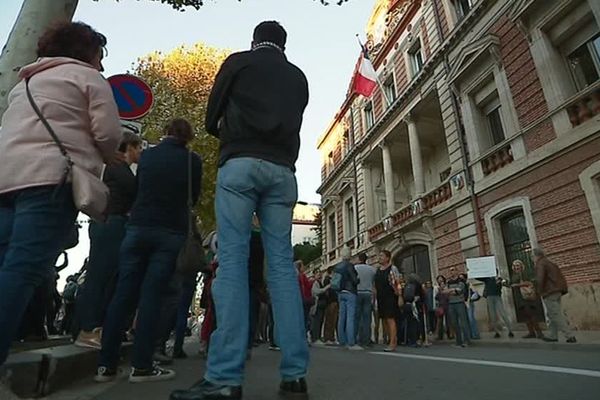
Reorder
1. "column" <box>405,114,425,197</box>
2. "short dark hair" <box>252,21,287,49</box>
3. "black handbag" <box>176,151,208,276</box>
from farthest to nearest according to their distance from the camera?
1. "column" <box>405,114,425,197</box>
2. "black handbag" <box>176,151,208,276</box>
3. "short dark hair" <box>252,21,287,49</box>

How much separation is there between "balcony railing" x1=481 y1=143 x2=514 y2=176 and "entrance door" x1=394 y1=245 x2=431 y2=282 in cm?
489

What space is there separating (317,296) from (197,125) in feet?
34.2

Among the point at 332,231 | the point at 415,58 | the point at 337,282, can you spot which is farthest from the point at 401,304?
the point at 332,231

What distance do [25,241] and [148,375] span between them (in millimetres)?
1359

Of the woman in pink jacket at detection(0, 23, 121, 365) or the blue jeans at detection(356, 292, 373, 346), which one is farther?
the blue jeans at detection(356, 292, 373, 346)

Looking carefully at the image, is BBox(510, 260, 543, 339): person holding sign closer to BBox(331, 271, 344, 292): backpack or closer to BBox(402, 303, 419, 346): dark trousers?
BBox(402, 303, 419, 346): dark trousers

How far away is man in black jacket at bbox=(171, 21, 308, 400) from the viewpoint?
6.94 feet

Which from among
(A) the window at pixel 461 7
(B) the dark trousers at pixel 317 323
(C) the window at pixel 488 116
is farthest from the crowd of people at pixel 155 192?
(A) the window at pixel 461 7

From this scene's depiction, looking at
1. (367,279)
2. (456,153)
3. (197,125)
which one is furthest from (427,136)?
(367,279)

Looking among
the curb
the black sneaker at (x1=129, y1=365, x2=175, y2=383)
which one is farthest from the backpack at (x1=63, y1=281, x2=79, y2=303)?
the curb

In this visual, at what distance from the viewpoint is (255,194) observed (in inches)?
93.9

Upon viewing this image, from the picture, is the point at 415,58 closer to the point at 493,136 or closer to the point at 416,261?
the point at 493,136

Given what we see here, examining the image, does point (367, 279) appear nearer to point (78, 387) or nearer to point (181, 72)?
point (78, 387)

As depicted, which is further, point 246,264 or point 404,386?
point 404,386
